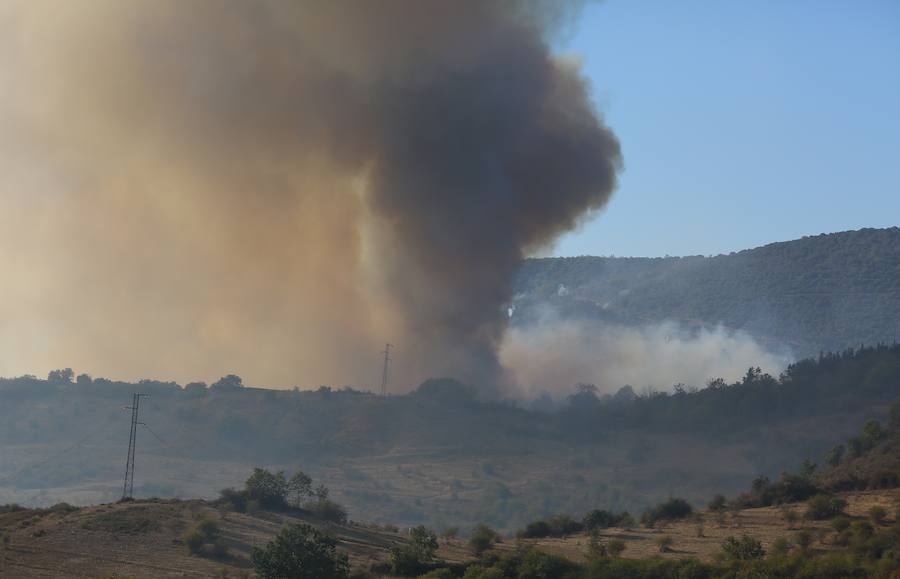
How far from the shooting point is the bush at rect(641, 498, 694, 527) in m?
73.4

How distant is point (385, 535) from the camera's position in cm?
6919

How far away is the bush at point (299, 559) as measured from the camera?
50.7 meters

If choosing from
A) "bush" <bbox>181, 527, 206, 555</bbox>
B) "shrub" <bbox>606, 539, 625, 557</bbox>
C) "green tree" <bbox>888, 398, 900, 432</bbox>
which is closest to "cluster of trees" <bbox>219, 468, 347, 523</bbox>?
"bush" <bbox>181, 527, 206, 555</bbox>

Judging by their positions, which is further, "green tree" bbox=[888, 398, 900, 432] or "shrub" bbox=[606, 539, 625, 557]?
"green tree" bbox=[888, 398, 900, 432]

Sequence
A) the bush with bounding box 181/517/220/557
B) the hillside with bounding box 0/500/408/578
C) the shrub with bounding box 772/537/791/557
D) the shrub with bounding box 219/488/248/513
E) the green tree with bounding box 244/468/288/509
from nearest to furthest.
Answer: the hillside with bounding box 0/500/408/578 < the shrub with bounding box 772/537/791/557 < the bush with bounding box 181/517/220/557 < the shrub with bounding box 219/488/248/513 < the green tree with bounding box 244/468/288/509

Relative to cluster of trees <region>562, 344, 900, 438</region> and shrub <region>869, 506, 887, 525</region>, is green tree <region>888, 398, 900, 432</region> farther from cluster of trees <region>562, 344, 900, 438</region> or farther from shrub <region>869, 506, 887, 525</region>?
shrub <region>869, 506, 887, 525</region>

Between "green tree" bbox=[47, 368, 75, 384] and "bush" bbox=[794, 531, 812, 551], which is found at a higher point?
"green tree" bbox=[47, 368, 75, 384]

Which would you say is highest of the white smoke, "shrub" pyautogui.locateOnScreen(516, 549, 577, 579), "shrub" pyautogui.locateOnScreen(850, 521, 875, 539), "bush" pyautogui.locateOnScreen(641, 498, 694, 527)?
the white smoke

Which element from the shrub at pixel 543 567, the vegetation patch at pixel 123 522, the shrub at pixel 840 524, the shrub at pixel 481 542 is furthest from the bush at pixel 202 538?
the shrub at pixel 840 524

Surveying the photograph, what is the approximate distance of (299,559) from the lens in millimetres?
51344

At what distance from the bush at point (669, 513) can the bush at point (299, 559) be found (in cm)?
2562

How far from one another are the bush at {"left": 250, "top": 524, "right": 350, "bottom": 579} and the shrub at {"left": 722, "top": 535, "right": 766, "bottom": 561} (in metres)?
16.4

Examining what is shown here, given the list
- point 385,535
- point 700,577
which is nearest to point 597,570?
Answer: point 700,577

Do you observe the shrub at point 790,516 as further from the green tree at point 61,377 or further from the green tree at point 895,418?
the green tree at point 61,377
